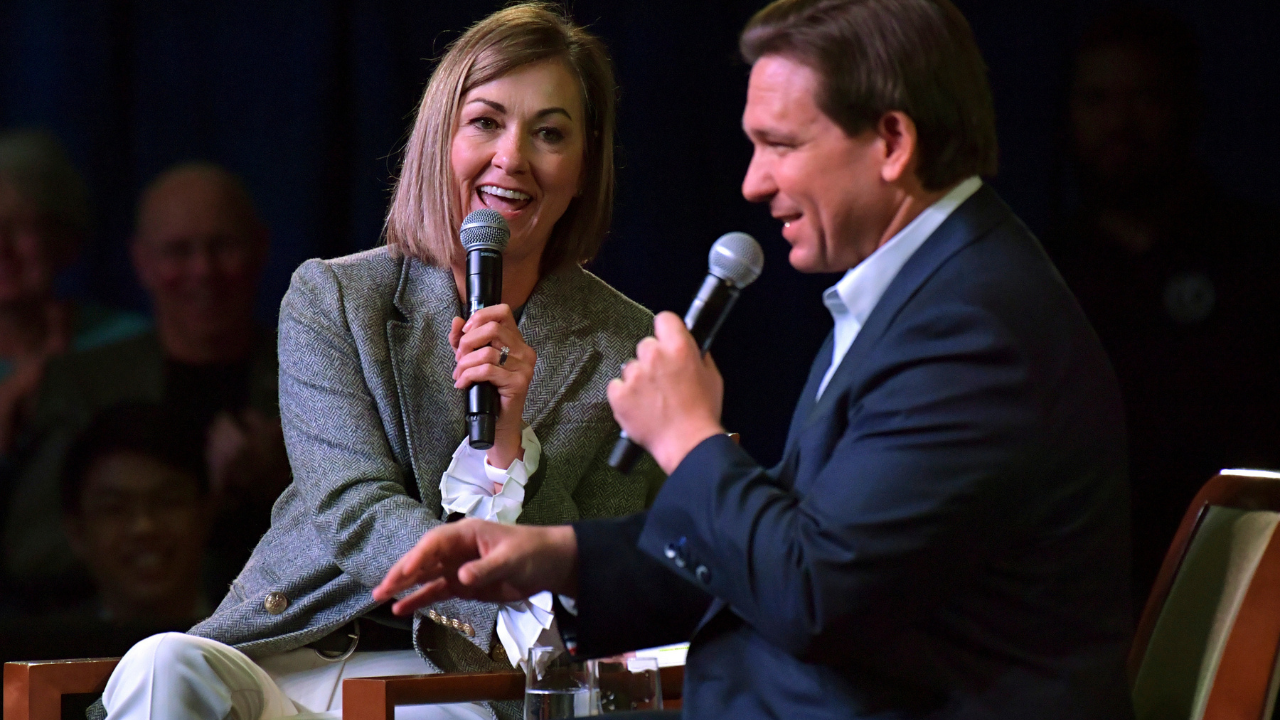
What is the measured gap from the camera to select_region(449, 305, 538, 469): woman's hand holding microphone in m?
1.68

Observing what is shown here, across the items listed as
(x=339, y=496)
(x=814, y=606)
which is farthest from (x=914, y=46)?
(x=339, y=496)

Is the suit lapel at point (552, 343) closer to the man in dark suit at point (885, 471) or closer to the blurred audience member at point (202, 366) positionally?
the man in dark suit at point (885, 471)

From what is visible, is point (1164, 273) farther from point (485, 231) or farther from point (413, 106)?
point (485, 231)

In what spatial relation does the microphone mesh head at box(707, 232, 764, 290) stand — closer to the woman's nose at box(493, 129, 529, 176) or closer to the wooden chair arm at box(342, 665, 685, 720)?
the wooden chair arm at box(342, 665, 685, 720)

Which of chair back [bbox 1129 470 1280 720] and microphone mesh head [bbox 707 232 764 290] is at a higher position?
microphone mesh head [bbox 707 232 764 290]

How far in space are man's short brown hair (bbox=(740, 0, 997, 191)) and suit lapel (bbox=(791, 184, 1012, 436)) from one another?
1.7 inches

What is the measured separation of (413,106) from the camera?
11.4ft

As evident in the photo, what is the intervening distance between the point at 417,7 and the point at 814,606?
2862 millimetres

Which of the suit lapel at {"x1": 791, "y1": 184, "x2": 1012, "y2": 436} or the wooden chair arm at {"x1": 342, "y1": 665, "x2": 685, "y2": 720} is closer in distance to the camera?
the suit lapel at {"x1": 791, "y1": 184, "x2": 1012, "y2": 436}

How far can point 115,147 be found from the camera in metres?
3.34

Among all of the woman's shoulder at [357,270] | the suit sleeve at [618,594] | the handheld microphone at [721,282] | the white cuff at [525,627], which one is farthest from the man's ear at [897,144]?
the woman's shoulder at [357,270]

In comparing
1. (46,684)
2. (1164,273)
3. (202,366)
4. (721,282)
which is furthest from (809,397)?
(1164,273)

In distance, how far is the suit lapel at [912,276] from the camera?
3.59ft

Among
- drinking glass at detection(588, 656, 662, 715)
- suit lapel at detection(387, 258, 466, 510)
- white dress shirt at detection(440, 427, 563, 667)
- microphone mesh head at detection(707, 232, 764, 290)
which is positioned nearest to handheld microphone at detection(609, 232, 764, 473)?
microphone mesh head at detection(707, 232, 764, 290)
